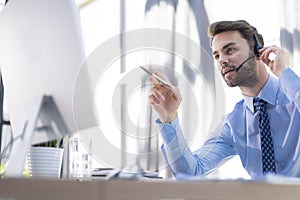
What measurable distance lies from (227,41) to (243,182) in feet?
5.22

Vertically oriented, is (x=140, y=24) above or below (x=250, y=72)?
Answer: above

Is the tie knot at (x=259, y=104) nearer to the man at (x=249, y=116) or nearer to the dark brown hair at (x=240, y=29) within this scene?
the man at (x=249, y=116)

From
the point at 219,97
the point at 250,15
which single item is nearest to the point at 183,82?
the point at 219,97

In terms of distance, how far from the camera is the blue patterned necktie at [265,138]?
6.19 feet

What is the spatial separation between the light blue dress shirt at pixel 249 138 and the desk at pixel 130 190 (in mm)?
1270

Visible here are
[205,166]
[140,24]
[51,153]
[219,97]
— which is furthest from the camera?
[140,24]

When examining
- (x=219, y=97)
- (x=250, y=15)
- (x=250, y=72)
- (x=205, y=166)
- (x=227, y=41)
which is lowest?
(x=205, y=166)

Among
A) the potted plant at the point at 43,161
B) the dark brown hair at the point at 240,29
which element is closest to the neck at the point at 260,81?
the dark brown hair at the point at 240,29

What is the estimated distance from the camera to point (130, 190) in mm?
527

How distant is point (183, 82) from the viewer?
1.90 metres

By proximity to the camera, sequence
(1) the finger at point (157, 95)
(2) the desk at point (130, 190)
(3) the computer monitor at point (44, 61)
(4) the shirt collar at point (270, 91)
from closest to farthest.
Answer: (2) the desk at point (130, 190)
(3) the computer monitor at point (44, 61)
(1) the finger at point (157, 95)
(4) the shirt collar at point (270, 91)

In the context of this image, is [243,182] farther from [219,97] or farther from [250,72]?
[250,72]

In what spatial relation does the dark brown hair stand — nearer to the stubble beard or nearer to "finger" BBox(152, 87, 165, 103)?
the stubble beard

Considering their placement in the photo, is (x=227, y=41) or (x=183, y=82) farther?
(x=227, y=41)
